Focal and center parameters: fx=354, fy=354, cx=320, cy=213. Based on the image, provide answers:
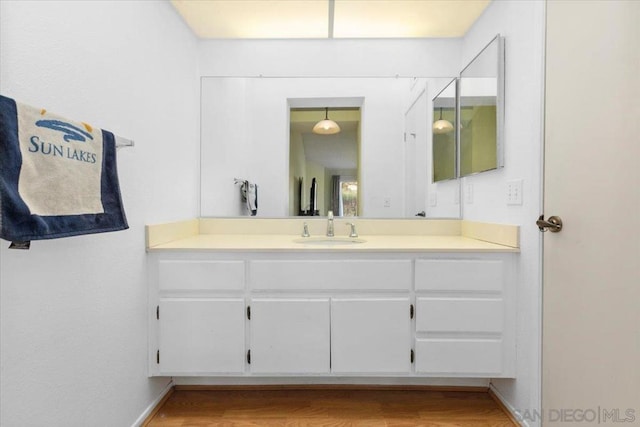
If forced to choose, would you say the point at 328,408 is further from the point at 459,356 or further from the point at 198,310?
the point at 198,310

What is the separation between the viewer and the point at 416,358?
1613 mm

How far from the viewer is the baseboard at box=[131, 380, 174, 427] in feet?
5.13

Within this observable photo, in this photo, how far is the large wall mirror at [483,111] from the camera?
1.71m

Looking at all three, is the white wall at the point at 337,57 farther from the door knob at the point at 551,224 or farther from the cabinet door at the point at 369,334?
the cabinet door at the point at 369,334

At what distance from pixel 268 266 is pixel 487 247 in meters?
1.01

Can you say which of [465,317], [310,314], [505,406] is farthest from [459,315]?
[310,314]

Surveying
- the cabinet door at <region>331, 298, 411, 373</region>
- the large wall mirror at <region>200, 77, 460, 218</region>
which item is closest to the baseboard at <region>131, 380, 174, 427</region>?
the cabinet door at <region>331, 298, 411, 373</region>

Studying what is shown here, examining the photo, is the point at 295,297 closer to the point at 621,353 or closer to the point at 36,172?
the point at 36,172

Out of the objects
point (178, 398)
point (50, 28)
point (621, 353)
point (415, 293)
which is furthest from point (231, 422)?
point (50, 28)

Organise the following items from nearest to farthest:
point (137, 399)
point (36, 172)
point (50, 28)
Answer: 1. point (36, 172)
2. point (50, 28)
3. point (137, 399)

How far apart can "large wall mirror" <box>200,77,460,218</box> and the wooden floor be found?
100 cm

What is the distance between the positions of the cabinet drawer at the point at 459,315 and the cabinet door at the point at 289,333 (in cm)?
44

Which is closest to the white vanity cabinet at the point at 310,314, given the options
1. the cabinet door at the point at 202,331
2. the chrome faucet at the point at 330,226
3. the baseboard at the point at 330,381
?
the cabinet door at the point at 202,331

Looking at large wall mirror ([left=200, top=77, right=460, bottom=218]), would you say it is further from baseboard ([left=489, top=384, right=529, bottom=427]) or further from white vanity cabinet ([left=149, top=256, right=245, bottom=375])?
baseboard ([left=489, top=384, right=529, bottom=427])
